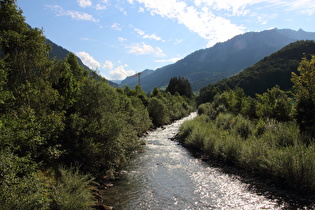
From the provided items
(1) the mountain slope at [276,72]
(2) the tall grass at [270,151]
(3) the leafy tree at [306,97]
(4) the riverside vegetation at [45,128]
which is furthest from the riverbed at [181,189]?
(1) the mountain slope at [276,72]

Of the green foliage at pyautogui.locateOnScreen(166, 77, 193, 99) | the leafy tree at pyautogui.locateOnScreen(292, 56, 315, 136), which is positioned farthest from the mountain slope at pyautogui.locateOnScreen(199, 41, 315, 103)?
the leafy tree at pyautogui.locateOnScreen(292, 56, 315, 136)

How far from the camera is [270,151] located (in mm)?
15125

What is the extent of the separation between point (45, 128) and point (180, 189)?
9267 millimetres

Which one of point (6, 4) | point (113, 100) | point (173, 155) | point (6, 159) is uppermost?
point (6, 4)

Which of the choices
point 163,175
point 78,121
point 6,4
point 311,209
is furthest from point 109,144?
point 311,209

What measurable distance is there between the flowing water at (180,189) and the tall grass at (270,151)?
79.3 inches

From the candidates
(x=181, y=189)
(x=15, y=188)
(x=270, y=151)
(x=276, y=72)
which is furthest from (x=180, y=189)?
(x=276, y=72)

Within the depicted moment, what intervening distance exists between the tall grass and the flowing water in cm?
202

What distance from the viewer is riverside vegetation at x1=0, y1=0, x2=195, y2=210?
8016 millimetres

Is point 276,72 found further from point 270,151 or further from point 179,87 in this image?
point 270,151

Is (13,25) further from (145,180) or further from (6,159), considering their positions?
(145,180)

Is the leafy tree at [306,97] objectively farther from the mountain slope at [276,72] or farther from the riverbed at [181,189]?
the mountain slope at [276,72]

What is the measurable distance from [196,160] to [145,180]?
7.04 metres

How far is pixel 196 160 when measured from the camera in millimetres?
20969
